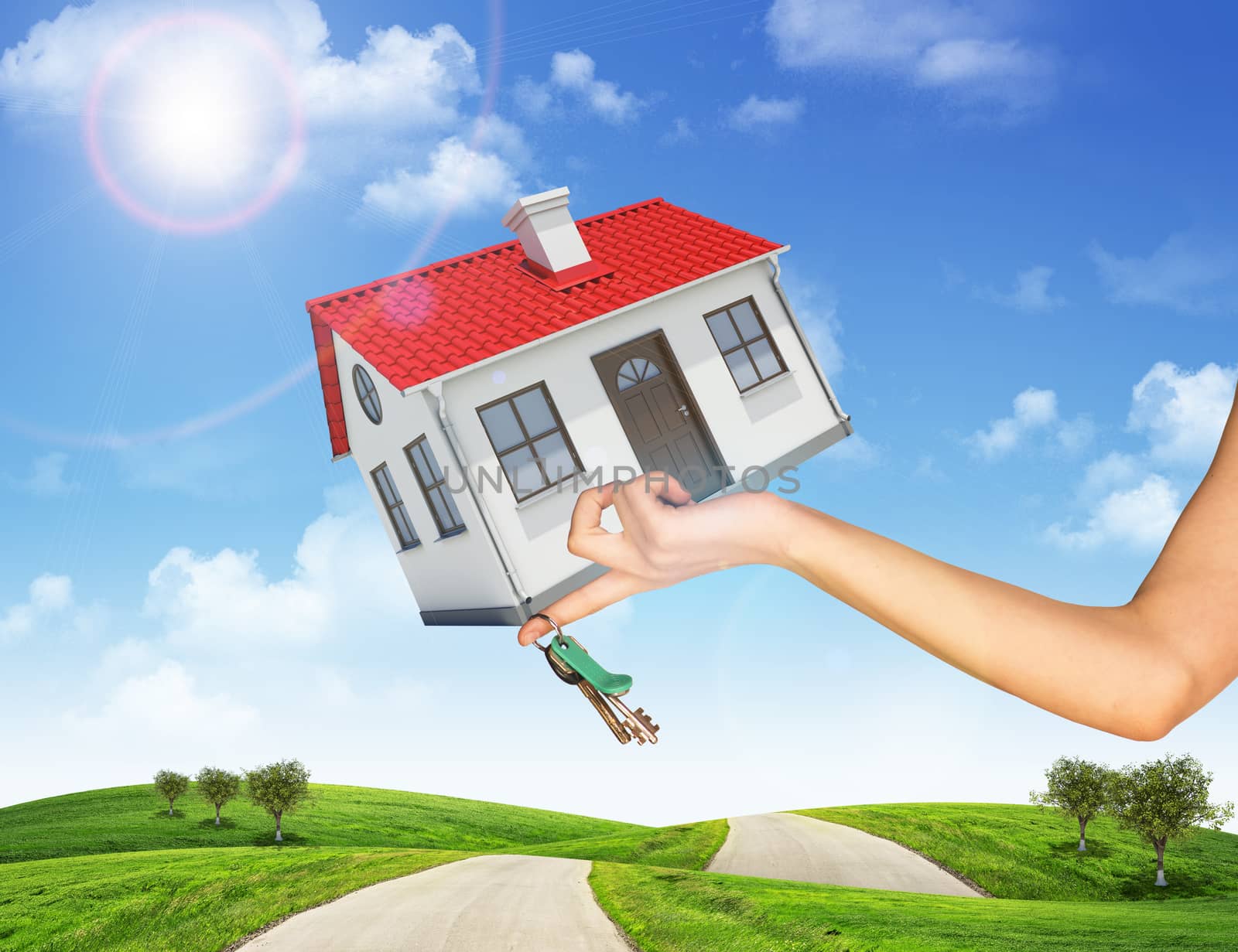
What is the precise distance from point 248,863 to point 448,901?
419cm

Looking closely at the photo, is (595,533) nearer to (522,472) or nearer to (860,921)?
(522,472)

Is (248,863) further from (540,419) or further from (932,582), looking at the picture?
(932,582)

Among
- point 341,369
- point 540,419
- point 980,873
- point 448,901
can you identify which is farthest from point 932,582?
point 980,873

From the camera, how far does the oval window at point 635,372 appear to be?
11.3 meters

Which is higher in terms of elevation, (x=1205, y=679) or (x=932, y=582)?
(x=932, y=582)

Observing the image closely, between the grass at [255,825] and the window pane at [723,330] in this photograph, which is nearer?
the window pane at [723,330]

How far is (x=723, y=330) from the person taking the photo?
474 inches

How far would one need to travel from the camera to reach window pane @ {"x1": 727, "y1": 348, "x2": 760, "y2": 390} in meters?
12.0

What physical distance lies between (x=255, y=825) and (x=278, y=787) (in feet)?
8.35

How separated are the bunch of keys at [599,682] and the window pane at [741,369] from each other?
10.5 m

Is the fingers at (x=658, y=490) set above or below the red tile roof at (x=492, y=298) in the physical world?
below

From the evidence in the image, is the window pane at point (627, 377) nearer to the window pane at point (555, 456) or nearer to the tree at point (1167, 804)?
the window pane at point (555, 456)

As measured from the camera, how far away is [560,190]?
11461 millimetres

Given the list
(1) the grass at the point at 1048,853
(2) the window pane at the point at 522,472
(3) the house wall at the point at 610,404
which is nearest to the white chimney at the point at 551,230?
(3) the house wall at the point at 610,404
